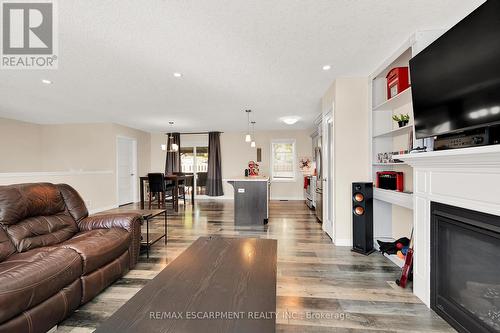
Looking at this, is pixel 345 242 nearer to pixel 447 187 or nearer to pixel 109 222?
pixel 447 187

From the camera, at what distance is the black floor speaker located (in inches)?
118

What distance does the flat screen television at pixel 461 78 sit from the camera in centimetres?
136

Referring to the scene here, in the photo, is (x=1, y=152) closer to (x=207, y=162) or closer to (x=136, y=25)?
(x=207, y=162)

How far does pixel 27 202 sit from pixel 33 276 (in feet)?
3.38

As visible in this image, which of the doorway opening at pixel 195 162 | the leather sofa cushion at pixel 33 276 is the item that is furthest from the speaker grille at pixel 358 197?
the doorway opening at pixel 195 162

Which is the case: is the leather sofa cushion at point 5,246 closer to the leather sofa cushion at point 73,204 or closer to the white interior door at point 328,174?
the leather sofa cushion at point 73,204

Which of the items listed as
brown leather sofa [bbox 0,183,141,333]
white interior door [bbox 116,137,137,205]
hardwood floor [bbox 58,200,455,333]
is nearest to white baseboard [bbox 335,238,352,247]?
hardwood floor [bbox 58,200,455,333]

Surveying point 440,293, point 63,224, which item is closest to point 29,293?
point 63,224

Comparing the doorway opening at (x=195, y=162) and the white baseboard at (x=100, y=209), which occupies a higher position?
the doorway opening at (x=195, y=162)

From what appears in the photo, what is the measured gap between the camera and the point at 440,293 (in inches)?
71.2

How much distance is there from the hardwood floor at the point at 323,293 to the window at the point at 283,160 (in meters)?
4.29

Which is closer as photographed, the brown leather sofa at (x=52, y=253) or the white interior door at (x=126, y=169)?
the brown leather sofa at (x=52, y=253)

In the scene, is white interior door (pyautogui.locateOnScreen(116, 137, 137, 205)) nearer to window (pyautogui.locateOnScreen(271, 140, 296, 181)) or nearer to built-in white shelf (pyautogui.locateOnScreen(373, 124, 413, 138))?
window (pyautogui.locateOnScreen(271, 140, 296, 181))

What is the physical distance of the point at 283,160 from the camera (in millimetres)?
7988
